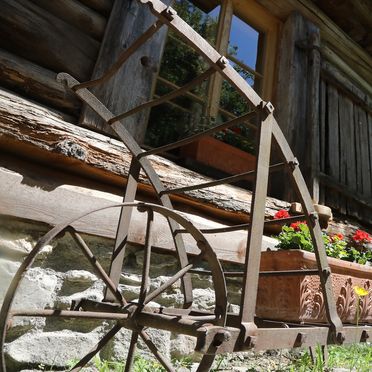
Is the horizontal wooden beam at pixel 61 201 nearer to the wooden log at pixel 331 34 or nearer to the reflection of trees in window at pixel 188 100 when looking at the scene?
the reflection of trees in window at pixel 188 100

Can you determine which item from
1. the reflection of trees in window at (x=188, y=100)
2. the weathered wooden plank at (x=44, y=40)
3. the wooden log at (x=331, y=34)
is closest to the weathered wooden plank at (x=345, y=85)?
the wooden log at (x=331, y=34)

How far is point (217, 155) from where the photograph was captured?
2742 mm

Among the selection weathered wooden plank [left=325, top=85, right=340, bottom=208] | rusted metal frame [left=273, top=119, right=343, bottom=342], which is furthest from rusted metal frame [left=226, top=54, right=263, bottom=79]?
rusted metal frame [left=273, top=119, right=343, bottom=342]

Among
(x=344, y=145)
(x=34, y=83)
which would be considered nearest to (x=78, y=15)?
(x=34, y=83)

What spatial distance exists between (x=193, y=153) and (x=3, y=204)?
1388 mm

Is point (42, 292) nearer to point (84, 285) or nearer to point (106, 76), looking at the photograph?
point (84, 285)

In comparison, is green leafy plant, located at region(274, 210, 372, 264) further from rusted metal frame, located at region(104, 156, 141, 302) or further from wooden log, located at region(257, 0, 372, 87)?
wooden log, located at region(257, 0, 372, 87)

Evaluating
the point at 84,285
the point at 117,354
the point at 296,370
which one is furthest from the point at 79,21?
the point at 296,370

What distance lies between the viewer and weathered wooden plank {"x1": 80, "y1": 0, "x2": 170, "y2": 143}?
81.4 inches

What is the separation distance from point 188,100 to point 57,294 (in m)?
2.18

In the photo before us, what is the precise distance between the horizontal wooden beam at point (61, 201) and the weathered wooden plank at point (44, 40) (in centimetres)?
59

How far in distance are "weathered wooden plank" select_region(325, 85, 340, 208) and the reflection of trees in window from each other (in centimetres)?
65

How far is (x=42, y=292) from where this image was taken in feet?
5.09

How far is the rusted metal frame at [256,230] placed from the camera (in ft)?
3.25
